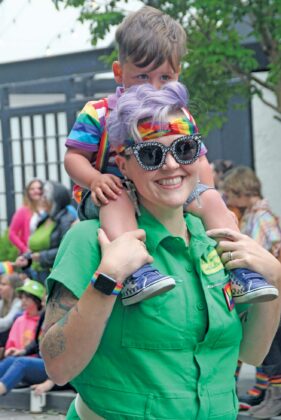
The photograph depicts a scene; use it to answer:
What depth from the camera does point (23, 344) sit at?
35.7 feet

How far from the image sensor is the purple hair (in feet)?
11.1

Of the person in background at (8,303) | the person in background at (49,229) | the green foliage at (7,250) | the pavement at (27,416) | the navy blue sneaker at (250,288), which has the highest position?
the navy blue sneaker at (250,288)

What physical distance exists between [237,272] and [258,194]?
5.91 meters

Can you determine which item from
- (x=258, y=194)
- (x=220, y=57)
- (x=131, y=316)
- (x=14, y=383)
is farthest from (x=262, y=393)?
(x=131, y=316)

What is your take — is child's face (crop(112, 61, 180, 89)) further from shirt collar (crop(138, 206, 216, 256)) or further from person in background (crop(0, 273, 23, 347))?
person in background (crop(0, 273, 23, 347))

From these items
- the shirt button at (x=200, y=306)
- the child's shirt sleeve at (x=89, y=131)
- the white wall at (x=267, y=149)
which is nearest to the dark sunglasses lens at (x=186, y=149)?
the shirt button at (x=200, y=306)

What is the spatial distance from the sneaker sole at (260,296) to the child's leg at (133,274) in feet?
0.89

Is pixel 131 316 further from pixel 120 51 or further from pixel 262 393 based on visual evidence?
pixel 262 393

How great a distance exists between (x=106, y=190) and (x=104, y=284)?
1.93 feet

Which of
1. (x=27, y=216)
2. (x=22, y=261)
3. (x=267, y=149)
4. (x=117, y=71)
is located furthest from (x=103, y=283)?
(x=267, y=149)

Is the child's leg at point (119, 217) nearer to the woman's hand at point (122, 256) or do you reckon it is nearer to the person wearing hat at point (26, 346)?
the woman's hand at point (122, 256)

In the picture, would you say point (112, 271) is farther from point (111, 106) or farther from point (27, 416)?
point (27, 416)

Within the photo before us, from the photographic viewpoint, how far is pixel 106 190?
370 centimetres

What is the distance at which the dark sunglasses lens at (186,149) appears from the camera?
3402 millimetres
